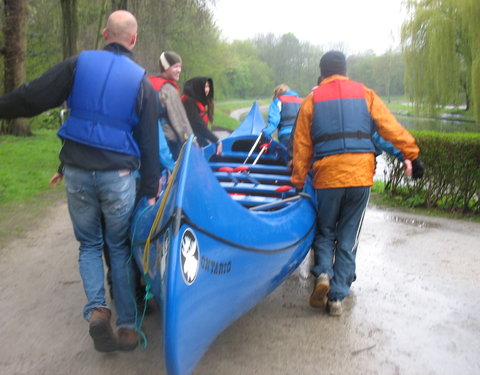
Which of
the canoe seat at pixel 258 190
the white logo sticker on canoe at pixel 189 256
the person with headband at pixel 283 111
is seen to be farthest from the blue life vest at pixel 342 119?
the person with headband at pixel 283 111

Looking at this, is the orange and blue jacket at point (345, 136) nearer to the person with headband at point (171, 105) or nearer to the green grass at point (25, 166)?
the person with headband at point (171, 105)

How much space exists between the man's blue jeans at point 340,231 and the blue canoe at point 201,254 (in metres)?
0.43

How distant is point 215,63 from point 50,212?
3079 cm

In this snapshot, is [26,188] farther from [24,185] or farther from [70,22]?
[70,22]

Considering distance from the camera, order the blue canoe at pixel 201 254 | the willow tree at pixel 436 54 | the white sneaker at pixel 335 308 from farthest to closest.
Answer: the willow tree at pixel 436 54, the white sneaker at pixel 335 308, the blue canoe at pixel 201 254

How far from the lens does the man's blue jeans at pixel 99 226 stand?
3.10 metres

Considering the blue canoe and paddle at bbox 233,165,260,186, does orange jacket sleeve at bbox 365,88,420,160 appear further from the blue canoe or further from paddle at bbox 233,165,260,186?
paddle at bbox 233,165,260,186

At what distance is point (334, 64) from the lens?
413 cm

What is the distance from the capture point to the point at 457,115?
23219 millimetres

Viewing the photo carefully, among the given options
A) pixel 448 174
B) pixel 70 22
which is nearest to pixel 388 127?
pixel 448 174

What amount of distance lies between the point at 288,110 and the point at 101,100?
13.4 feet

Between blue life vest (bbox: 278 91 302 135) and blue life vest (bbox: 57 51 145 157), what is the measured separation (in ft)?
12.8

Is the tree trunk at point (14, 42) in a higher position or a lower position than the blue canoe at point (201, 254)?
higher

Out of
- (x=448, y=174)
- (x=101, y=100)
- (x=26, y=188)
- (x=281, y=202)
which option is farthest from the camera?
(x=26, y=188)
